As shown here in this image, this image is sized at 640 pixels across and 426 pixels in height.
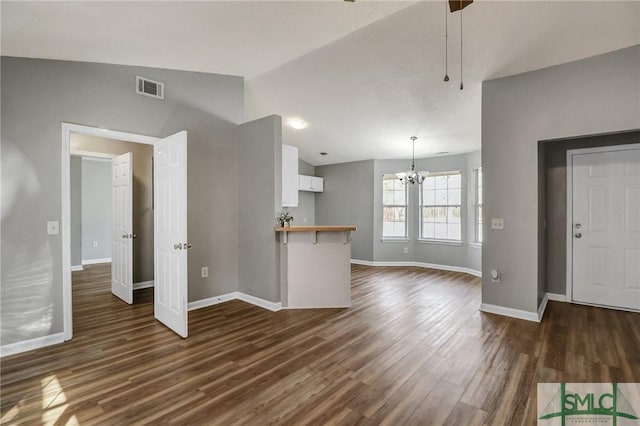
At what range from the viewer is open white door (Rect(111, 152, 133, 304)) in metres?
4.18

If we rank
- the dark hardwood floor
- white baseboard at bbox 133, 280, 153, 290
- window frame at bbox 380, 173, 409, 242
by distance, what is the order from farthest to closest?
window frame at bbox 380, 173, 409, 242 → white baseboard at bbox 133, 280, 153, 290 → the dark hardwood floor

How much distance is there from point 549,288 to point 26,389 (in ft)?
19.3

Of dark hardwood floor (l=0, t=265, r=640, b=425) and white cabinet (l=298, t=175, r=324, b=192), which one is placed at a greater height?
white cabinet (l=298, t=175, r=324, b=192)

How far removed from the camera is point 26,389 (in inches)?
85.2

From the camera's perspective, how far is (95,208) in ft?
24.2

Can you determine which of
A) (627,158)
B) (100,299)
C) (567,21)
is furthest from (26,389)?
(627,158)

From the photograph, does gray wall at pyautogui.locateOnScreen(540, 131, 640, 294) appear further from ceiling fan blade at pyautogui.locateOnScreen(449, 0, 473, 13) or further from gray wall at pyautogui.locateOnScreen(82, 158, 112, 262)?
gray wall at pyautogui.locateOnScreen(82, 158, 112, 262)

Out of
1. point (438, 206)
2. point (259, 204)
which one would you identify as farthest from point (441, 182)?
point (259, 204)

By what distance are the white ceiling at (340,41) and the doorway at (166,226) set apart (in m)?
0.90

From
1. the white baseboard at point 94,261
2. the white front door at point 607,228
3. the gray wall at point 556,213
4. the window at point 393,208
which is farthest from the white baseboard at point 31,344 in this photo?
the white front door at point 607,228

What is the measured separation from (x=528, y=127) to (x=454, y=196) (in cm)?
323

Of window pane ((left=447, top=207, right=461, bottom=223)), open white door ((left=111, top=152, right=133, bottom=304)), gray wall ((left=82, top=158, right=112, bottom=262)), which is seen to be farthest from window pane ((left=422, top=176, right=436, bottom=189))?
gray wall ((left=82, top=158, right=112, bottom=262))

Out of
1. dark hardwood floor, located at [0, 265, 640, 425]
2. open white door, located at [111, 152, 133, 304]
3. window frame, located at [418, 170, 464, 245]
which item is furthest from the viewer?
window frame, located at [418, 170, 464, 245]

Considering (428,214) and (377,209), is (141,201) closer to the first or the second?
(377,209)
